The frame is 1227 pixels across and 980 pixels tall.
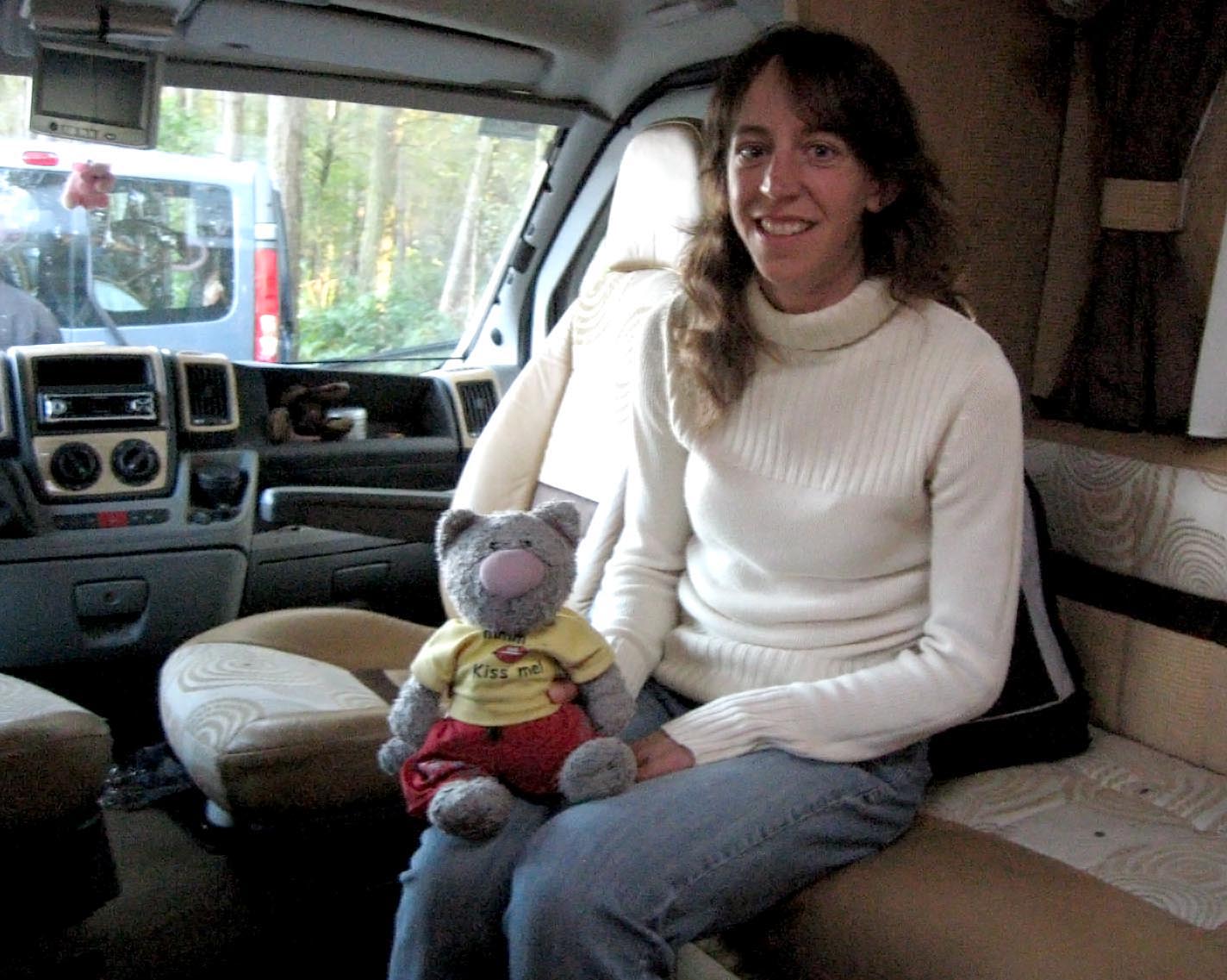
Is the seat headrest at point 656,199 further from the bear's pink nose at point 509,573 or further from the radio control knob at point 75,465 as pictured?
the radio control knob at point 75,465

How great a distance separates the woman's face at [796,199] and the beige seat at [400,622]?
1.30 ft

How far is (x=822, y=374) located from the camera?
147 centimetres

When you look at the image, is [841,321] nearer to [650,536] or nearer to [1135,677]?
[650,536]

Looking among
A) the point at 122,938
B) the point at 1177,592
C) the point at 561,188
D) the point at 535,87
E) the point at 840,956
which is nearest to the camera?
the point at 840,956

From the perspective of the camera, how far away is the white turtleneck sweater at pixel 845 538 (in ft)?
4.51

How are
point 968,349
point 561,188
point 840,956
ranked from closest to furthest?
point 840,956 → point 968,349 → point 561,188

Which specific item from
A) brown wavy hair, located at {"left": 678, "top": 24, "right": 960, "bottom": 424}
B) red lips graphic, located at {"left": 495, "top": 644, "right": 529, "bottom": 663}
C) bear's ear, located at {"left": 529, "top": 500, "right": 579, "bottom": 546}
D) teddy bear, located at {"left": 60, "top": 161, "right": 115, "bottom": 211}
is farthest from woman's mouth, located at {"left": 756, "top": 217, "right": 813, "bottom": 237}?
teddy bear, located at {"left": 60, "top": 161, "right": 115, "bottom": 211}

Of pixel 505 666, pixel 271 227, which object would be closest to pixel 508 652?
pixel 505 666

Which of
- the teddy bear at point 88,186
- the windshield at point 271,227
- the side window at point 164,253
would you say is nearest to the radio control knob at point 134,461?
the windshield at point 271,227

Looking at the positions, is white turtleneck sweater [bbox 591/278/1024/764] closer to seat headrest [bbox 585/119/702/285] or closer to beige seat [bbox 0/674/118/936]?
seat headrest [bbox 585/119/702/285]

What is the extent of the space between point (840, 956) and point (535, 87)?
6.87ft

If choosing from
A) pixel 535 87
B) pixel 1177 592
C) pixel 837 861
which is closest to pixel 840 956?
pixel 837 861

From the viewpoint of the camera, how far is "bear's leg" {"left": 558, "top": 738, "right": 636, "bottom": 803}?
4.26 ft

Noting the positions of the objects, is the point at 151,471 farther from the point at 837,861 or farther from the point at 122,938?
the point at 837,861
